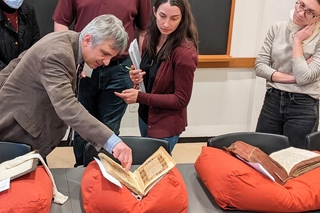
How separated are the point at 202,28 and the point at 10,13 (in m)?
1.66

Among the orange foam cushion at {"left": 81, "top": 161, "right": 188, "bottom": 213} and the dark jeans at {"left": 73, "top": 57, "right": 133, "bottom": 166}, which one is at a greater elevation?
the dark jeans at {"left": 73, "top": 57, "right": 133, "bottom": 166}

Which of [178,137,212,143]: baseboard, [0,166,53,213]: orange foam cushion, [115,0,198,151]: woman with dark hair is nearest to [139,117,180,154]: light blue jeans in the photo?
[115,0,198,151]: woman with dark hair

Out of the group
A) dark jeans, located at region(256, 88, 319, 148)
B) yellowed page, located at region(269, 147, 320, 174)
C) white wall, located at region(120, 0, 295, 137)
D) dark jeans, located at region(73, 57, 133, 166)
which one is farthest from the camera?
white wall, located at region(120, 0, 295, 137)

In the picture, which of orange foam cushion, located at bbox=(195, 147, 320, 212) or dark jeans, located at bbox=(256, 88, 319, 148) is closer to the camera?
orange foam cushion, located at bbox=(195, 147, 320, 212)

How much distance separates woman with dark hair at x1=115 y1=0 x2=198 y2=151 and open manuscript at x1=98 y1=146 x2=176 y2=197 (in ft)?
1.28

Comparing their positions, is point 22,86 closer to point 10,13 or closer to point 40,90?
point 40,90

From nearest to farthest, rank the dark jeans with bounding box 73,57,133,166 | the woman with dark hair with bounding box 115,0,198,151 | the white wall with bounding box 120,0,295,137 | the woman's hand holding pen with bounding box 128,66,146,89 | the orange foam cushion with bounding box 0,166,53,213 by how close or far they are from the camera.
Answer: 1. the orange foam cushion with bounding box 0,166,53,213
2. the woman with dark hair with bounding box 115,0,198,151
3. the woman's hand holding pen with bounding box 128,66,146,89
4. the dark jeans with bounding box 73,57,133,166
5. the white wall with bounding box 120,0,295,137

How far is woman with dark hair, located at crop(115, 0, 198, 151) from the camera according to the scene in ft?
6.60

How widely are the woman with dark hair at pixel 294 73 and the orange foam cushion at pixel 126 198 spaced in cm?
104

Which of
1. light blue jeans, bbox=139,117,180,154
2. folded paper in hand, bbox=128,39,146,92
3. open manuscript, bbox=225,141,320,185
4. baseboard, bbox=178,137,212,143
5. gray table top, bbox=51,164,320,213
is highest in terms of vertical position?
folded paper in hand, bbox=128,39,146,92

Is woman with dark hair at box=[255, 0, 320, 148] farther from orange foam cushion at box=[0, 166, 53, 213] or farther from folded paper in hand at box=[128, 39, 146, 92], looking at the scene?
orange foam cushion at box=[0, 166, 53, 213]

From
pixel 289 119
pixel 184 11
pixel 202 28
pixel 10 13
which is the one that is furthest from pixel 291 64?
pixel 10 13

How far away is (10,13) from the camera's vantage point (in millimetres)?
2398

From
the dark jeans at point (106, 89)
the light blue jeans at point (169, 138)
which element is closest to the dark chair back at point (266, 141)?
A: the light blue jeans at point (169, 138)
